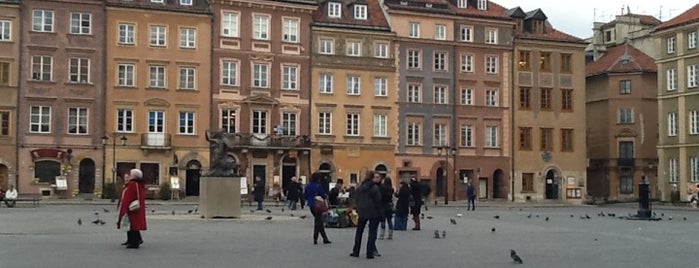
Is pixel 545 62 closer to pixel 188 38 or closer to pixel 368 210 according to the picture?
pixel 188 38

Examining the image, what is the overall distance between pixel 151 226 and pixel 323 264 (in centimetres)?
1144

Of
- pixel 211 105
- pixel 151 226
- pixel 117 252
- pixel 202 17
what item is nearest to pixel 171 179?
pixel 211 105

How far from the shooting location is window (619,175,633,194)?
75.8 meters

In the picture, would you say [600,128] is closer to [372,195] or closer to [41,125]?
[41,125]

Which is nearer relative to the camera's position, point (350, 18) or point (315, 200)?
point (315, 200)

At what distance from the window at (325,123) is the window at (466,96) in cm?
1025

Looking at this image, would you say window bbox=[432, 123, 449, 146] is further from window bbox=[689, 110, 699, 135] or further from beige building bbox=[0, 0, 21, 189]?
beige building bbox=[0, 0, 21, 189]

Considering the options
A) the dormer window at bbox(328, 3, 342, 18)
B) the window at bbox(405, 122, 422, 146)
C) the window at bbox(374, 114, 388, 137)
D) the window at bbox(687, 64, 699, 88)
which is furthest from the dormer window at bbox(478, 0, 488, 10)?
the window at bbox(687, 64, 699, 88)

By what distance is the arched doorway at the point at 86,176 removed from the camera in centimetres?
5834

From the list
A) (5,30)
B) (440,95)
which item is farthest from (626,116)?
(5,30)

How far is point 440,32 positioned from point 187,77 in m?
18.3

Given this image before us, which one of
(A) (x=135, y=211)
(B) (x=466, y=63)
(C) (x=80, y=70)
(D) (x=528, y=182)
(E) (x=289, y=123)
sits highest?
(B) (x=466, y=63)

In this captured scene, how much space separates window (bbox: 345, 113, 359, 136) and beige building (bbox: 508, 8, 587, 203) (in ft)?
40.2

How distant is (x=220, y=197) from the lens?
30.3 metres
